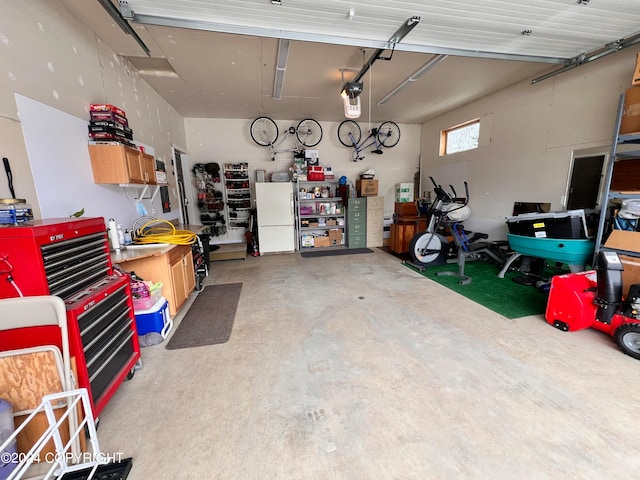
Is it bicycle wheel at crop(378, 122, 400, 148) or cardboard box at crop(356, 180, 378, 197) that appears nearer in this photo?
cardboard box at crop(356, 180, 378, 197)

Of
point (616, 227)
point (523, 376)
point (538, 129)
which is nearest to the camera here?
point (523, 376)

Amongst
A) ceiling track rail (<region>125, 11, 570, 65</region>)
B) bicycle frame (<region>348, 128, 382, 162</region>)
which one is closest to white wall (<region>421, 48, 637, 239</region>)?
ceiling track rail (<region>125, 11, 570, 65</region>)

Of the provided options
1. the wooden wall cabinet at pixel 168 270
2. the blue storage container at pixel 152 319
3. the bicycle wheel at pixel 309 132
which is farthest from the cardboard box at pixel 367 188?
the blue storage container at pixel 152 319

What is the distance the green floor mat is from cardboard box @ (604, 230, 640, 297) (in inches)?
29.8

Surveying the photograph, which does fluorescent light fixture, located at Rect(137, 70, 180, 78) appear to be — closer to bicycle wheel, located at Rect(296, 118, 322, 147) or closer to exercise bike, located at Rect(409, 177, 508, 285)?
bicycle wheel, located at Rect(296, 118, 322, 147)

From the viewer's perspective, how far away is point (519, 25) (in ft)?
8.70

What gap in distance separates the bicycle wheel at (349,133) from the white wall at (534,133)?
2.17 metres

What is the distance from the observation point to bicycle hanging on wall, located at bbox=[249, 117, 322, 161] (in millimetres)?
6176

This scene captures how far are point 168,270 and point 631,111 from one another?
17.5 feet

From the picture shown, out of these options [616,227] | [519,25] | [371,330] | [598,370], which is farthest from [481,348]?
[519,25]

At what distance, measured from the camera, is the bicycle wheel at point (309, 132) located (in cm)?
637

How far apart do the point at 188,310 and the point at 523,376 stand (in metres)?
3.49

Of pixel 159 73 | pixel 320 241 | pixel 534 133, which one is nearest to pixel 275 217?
pixel 320 241

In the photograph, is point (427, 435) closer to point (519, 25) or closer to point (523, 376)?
point (523, 376)
